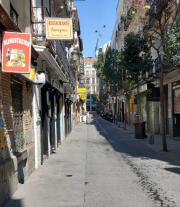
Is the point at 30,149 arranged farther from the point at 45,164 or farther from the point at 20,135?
the point at 45,164

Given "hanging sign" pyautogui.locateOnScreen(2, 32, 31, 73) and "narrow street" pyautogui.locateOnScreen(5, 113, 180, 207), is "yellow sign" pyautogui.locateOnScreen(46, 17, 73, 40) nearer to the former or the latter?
"hanging sign" pyautogui.locateOnScreen(2, 32, 31, 73)

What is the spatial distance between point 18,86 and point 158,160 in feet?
17.9

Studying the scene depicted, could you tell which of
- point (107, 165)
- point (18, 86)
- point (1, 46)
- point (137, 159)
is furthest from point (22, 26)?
point (137, 159)

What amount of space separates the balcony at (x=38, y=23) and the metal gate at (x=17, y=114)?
2677 mm

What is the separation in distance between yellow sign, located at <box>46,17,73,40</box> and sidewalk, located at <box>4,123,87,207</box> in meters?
4.14

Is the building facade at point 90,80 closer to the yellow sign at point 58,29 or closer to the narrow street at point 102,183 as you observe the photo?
the narrow street at point 102,183

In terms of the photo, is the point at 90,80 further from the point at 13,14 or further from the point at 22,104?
the point at 22,104

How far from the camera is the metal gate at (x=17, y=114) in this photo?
605 cm

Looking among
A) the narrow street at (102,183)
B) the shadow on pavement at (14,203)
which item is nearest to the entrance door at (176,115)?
the narrow street at (102,183)

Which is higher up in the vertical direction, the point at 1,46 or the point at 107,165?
the point at 1,46

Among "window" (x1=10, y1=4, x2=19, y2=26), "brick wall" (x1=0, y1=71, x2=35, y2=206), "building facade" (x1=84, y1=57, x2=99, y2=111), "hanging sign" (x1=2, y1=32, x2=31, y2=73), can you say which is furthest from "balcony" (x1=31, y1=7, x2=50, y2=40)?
"building facade" (x1=84, y1=57, x2=99, y2=111)

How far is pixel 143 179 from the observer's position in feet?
21.1

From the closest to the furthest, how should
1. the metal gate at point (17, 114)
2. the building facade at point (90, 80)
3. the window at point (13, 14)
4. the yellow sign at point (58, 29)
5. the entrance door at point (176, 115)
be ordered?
the metal gate at point (17, 114), the window at point (13, 14), the yellow sign at point (58, 29), the entrance door at point (176, 115), the building facade at point (90, 80)

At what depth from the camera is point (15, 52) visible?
15.6 ft
